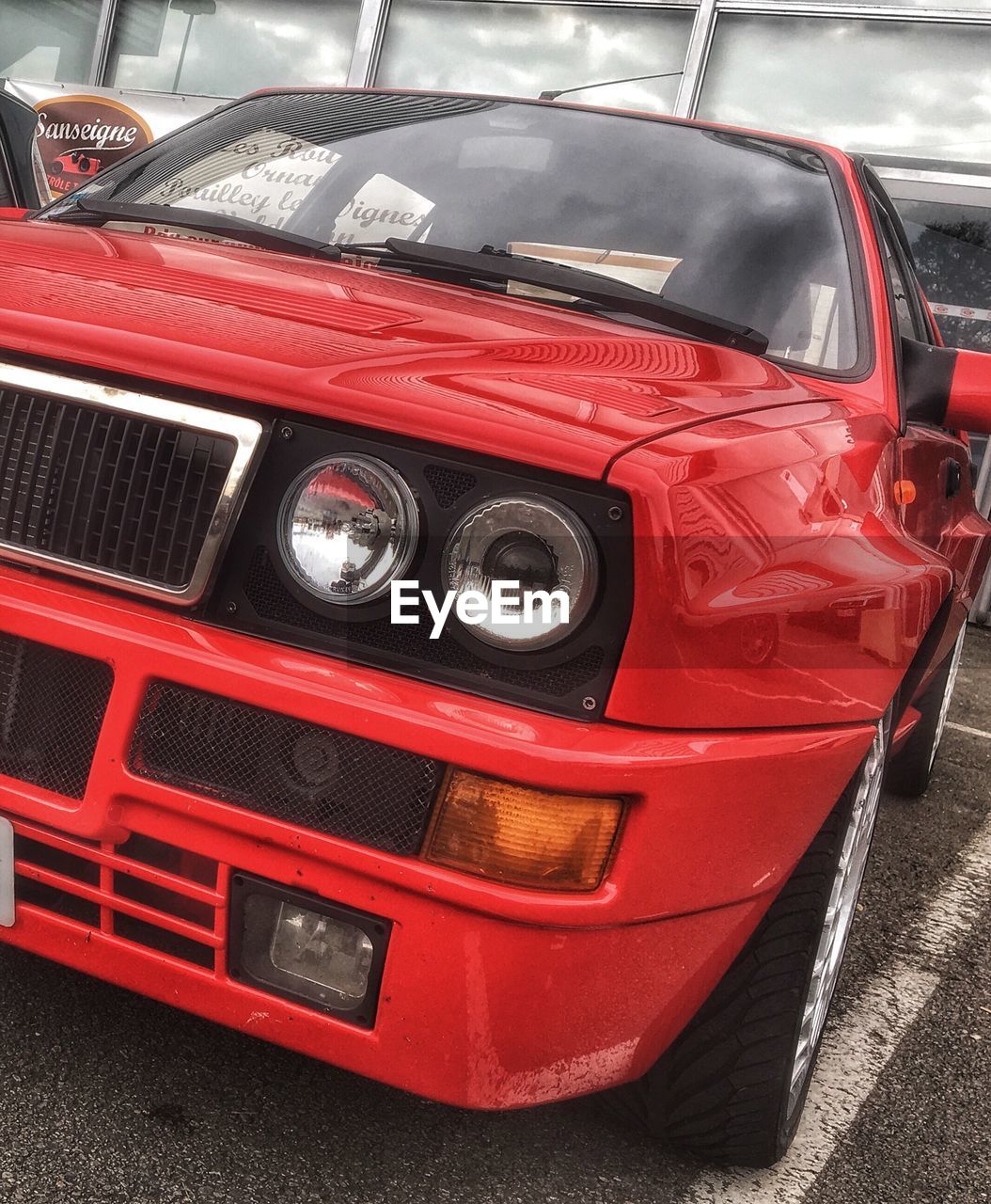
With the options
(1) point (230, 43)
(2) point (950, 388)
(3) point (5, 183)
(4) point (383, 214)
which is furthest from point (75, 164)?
(2) point (950, 388)

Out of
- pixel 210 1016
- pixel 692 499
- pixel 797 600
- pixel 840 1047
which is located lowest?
pixel 840 1047

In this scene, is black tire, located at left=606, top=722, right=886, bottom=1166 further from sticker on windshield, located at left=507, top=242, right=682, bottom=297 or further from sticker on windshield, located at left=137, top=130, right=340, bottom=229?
sticker on windshield, located at left=137, top=130, right=340, bottom=229

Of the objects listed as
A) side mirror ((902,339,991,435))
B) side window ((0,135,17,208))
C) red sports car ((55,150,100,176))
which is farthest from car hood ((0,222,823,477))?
red sports car ((55,150,100,176))

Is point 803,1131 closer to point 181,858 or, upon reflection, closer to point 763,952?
point 763,952

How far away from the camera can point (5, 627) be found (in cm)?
148

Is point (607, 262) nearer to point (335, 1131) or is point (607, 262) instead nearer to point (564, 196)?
point (564, 196)

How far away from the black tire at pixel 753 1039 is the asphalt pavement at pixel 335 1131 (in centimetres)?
A: 9

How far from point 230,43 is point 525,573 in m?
9.54

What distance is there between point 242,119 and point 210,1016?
81.2 inches

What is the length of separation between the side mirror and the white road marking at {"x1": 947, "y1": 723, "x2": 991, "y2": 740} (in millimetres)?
3082

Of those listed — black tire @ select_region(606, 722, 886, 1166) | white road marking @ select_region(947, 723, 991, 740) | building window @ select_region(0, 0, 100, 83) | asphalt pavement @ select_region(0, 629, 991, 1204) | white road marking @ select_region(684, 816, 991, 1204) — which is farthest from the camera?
building window @ select_region(0, 0, 100, 83)

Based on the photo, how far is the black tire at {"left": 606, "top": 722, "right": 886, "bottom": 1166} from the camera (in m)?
1.73

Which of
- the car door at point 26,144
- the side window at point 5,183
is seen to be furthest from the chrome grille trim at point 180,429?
the car door at point 26,144

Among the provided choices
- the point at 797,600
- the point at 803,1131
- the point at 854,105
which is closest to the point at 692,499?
the point at 797,600
